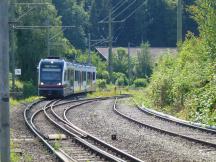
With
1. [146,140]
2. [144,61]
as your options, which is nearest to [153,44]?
[144,61]

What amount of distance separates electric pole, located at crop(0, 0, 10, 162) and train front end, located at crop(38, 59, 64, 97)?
112 ft

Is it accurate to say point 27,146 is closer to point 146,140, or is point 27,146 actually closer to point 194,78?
point 146,140

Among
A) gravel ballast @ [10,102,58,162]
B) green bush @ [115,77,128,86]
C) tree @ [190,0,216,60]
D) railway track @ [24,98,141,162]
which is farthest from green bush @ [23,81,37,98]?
green bush @ [115,77,128,86]

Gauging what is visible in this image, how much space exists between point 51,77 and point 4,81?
3488 cm

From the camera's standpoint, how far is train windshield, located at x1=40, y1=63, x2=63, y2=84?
44.2 m

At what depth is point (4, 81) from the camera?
9734mm

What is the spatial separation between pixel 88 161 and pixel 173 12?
4481 inches

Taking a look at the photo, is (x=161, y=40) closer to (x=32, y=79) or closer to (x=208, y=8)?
(x=32, y=79)

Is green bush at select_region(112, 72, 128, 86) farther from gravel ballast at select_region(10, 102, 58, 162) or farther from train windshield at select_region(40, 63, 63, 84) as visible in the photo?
gravel ballast at select_region(10, 102, 58, 162)

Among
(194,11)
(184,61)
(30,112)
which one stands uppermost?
(194,11)

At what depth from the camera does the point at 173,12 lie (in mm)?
125812

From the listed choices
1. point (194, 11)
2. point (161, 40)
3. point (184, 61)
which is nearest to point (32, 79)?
point (184, 61)

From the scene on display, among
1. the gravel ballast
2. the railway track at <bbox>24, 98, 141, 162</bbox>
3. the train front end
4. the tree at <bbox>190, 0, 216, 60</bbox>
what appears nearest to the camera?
the railway track at <bbox>24, 98, 141, 162</bbox>

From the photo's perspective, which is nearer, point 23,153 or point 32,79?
point 23,153
